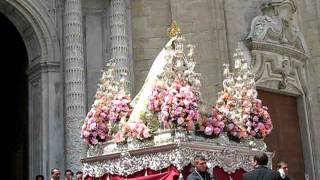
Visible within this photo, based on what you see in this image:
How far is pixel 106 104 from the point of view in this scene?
9.61 meters

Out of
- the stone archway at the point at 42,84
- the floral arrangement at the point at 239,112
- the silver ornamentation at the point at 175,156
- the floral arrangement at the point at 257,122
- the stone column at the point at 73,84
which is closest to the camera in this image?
the silver ornamentation at the point at 175,156

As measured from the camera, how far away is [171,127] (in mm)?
8383

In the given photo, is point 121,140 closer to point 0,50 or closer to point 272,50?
point 272,50

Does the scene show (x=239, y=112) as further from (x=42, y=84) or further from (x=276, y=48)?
(x=276, y=48)

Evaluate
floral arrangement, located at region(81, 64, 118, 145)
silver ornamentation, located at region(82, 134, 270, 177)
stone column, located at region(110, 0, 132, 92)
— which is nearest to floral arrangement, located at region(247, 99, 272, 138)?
silver ornamentation, located at region(82, 134, 270, 177)

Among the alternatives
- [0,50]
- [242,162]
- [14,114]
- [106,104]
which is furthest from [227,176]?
[0,50]

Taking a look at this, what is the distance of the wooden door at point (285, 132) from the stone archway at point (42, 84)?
5941mm

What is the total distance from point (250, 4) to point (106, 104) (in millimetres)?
8552

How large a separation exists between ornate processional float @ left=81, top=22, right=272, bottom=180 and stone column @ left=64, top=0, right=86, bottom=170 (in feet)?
11.2

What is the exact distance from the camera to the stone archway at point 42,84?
13.3 m

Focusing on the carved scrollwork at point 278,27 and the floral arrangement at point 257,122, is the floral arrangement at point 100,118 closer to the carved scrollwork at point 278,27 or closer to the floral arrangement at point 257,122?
the floral arrangement at point 257,122

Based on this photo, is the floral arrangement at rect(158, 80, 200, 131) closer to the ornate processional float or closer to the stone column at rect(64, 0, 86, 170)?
the ornate processional float

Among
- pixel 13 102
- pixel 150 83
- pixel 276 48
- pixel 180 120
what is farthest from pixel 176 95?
pixel 13 102

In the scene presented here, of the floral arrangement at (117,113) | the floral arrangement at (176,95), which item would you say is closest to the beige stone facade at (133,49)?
the floral arrangement at (117,113)
